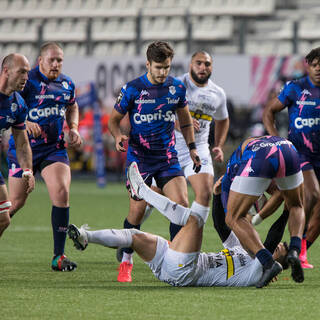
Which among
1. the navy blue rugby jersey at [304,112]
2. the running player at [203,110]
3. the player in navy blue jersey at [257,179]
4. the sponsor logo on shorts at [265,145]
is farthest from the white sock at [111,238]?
the navy blue rugby jersey at [304,112]

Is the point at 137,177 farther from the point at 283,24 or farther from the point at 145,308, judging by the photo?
the point at 283,24

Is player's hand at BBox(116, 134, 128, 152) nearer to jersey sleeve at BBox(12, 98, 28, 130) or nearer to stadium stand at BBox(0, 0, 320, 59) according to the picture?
jersey sleeve at BBox(12, 98, 28, 130)

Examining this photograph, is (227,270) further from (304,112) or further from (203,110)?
(203,110)

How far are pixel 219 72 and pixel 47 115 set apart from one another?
13.5m

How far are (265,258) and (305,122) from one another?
7.44ft

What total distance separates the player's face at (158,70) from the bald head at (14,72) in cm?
112

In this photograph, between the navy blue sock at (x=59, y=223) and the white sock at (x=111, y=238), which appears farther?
the navy blue sock at (x=59, y=223)

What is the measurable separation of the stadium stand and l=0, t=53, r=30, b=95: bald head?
2266cm

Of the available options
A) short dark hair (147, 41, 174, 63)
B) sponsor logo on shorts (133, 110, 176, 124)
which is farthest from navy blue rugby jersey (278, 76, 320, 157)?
short dark hair (147, 41, 174, 63)

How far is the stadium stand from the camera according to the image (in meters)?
30.1

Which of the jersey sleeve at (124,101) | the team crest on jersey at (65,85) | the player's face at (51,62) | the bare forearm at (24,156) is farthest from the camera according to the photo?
the team crest on jersey at (65,85)

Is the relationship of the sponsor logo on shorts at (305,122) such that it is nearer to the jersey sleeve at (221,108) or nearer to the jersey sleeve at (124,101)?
the jersey sleeve at (221,108)

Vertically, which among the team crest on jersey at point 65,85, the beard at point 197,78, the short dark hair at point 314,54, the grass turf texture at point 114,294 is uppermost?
the short dark hair at point 314,54

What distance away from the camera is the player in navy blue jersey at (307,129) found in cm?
786
